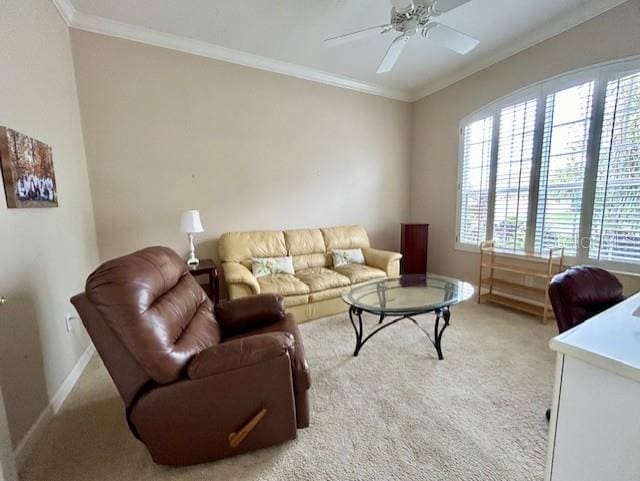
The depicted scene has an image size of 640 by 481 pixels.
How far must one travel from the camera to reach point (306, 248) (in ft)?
12.0

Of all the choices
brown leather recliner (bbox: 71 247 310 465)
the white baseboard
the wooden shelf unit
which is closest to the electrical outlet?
the white baseboard

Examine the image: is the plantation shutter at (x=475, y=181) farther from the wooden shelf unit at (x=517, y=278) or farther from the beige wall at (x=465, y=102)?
the wooden shelf unit at (x=517, y=278)

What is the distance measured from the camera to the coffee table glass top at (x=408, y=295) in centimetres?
216

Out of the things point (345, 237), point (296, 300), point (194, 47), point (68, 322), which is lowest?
point (296, 300)

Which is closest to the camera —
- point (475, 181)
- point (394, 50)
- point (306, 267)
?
point (394, 50)

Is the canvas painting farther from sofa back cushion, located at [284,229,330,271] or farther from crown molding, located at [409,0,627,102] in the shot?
crown molding, located at [409,0,627,102]

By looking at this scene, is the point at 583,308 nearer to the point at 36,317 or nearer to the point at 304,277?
the point at 304,277

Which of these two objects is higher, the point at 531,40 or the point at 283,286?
the point at 531,40

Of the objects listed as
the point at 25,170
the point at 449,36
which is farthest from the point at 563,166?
the point at 25,170

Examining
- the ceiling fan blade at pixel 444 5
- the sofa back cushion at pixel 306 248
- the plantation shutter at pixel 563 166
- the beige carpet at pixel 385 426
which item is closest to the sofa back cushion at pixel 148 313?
the beige carpet at pixel 385 426

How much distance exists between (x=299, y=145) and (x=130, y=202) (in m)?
2.09

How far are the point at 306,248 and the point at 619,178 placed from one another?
3.17 m

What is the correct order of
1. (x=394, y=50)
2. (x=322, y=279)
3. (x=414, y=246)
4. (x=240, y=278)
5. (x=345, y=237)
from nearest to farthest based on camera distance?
1. (x=394, y=50)
2. (x=240, y=278)
3. (x=322, y=279)
4. (x=345, y=237)
5. (x=414, y=246)

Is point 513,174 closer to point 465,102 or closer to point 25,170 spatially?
point 465,102
